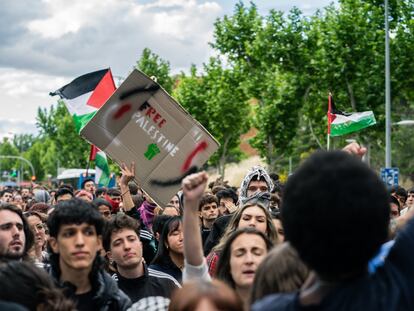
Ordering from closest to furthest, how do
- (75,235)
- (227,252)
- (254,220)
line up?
(75,235), (227,252), (254,220)

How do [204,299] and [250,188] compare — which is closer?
[204,299]

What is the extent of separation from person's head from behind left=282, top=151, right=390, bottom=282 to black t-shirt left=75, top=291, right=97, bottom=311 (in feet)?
6.59

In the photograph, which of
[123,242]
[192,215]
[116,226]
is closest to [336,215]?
[192,215]

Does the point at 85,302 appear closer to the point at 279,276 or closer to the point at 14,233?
the point at 279,276

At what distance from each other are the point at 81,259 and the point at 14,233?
62.7 inches

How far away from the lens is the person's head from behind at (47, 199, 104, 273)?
14.4ft

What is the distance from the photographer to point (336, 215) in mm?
2428

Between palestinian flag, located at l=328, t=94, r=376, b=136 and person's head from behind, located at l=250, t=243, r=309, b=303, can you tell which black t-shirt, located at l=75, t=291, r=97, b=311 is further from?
palestinian flag, located at l=328, t=94, r=376, b=136

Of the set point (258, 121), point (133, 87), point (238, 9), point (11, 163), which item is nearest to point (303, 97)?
point (258, 121)

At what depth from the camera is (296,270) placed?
3.30 m

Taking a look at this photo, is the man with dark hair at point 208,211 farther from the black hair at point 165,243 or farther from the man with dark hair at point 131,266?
the man with dark hair at point 131,266

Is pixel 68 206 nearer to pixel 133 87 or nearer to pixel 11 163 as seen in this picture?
pixel 133 87

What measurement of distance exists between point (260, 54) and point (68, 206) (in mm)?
35121

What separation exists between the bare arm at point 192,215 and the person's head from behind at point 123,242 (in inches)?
85.3
